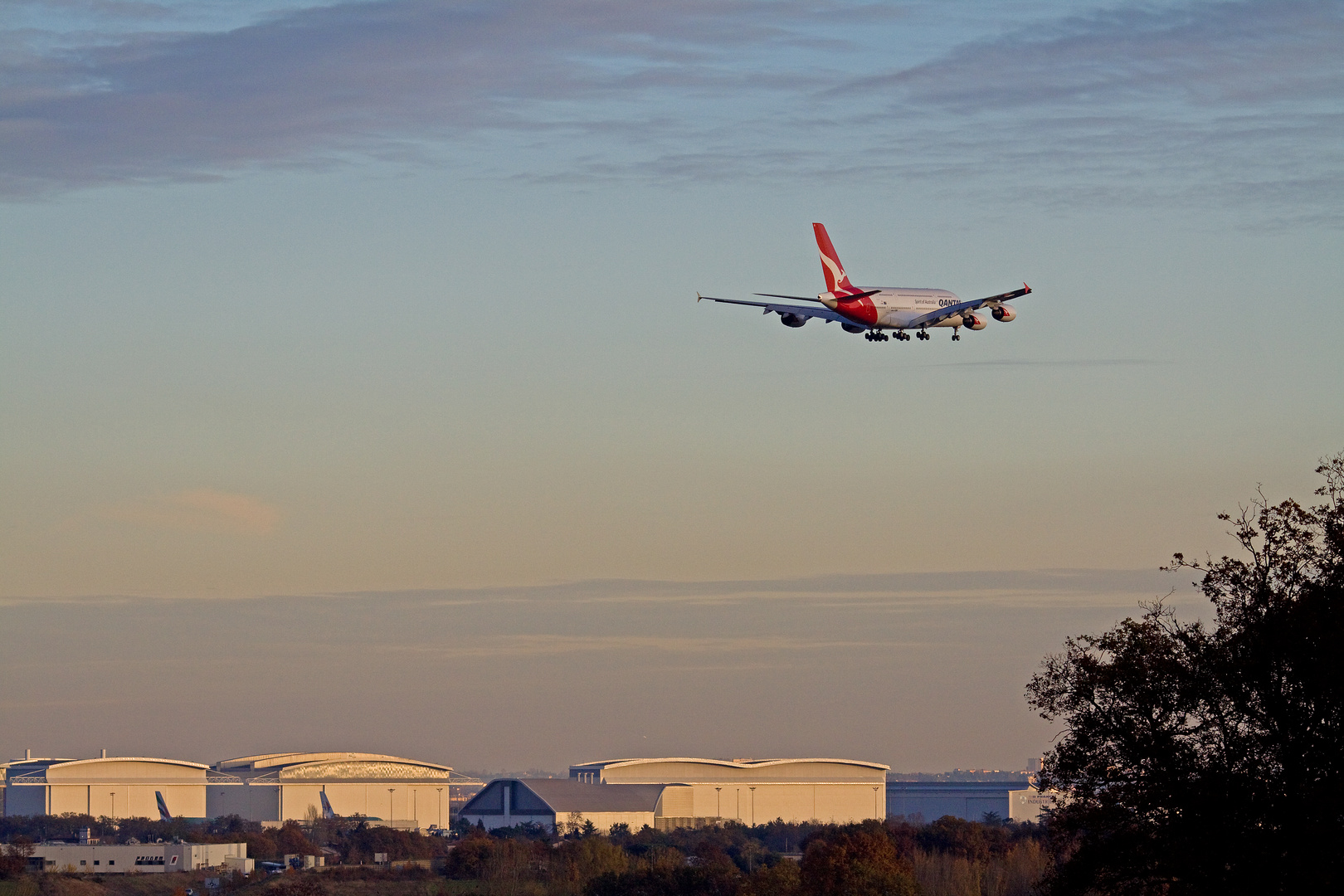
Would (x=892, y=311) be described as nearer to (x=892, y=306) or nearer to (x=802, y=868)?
(x=892, y=306)

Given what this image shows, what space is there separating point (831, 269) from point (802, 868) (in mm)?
41368

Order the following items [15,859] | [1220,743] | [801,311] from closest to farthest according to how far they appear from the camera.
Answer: [1220,743] < [801,311] < [15,859]

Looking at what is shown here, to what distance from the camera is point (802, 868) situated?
117312mm

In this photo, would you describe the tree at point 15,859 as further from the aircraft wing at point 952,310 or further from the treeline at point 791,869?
the aircraft wing at point 952,310

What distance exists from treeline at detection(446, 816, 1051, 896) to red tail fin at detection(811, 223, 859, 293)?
31.5m

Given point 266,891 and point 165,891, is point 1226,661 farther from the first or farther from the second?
point 165,891

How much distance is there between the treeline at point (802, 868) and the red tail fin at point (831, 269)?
31.5m

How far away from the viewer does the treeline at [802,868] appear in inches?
4166

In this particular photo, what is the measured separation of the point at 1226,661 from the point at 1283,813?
3.22 meters

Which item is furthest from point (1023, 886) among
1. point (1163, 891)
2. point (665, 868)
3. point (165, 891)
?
point (1163, 891)

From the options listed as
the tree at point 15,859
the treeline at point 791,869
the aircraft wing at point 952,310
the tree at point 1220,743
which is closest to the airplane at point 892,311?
the aircraft wing at point 952,310

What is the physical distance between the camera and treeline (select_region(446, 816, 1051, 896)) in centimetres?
10581

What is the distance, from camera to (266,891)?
14125cm

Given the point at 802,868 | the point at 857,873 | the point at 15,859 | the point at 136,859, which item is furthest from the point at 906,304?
the point at 136,859
